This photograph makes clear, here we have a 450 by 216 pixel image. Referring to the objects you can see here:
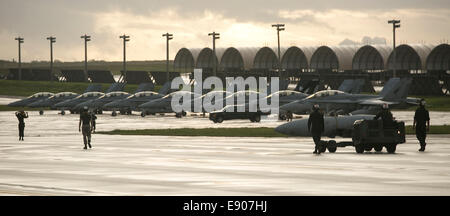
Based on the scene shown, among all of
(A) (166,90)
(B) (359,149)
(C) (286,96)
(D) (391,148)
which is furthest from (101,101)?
(D) (391,148)

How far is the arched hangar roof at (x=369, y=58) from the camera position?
116m

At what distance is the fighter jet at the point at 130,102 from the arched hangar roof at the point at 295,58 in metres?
45.3

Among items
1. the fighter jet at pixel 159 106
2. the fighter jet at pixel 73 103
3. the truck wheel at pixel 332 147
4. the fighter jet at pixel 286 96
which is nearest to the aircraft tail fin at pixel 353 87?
the fighter jet at pixel 286 96

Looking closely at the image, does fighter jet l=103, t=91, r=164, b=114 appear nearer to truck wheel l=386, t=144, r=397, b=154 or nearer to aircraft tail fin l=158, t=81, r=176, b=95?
aircraft tail fin l=158, t=81, r=176, b=95

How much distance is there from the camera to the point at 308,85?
76.9 meters

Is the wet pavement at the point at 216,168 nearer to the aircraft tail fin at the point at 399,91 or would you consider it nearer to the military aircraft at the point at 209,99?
the aircraft tail fin at the point at 399,91

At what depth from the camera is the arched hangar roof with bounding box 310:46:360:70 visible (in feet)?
394

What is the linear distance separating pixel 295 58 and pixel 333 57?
737 cm

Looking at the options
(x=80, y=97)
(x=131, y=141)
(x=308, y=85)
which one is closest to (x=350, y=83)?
(x=308, y=85)

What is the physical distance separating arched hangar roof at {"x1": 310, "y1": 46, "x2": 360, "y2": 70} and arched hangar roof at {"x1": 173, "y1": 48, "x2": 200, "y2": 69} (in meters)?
23.2

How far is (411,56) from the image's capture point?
11394 centimetres
